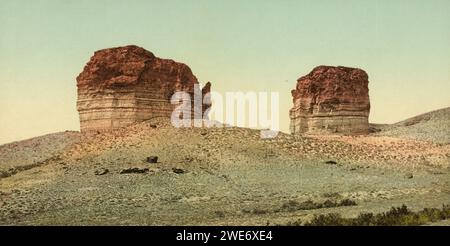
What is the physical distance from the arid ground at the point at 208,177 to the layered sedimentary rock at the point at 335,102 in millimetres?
8927

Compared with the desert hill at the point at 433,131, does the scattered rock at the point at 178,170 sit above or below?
below

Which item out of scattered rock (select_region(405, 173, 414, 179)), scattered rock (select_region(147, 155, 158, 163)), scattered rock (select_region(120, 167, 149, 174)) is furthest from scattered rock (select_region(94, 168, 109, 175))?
scattered rock (select_region(405, 173, 414, 179))

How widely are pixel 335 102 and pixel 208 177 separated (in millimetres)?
28992

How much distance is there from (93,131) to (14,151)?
575cm

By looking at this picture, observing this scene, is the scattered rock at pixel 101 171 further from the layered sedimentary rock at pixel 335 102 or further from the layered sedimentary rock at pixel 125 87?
the layered sedimentary rock at pixel 335 102

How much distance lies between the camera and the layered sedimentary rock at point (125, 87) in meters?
41.3

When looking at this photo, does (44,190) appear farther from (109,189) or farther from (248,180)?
(248,180)

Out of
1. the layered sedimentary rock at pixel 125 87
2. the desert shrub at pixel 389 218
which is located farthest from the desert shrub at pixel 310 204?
the layered sedimentary rock at pixel 125 87

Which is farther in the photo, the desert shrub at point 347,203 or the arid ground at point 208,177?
the desert shrub at point 347,203

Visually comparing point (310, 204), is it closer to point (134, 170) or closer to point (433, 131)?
point (134, 170)

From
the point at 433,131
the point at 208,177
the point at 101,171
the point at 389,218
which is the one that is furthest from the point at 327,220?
the point at 433,131

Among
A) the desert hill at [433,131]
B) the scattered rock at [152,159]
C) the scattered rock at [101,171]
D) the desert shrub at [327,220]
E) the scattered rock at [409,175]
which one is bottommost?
the desert shrub at [327,220]

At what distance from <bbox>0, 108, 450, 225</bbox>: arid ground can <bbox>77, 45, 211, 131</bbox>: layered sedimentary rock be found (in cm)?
140
